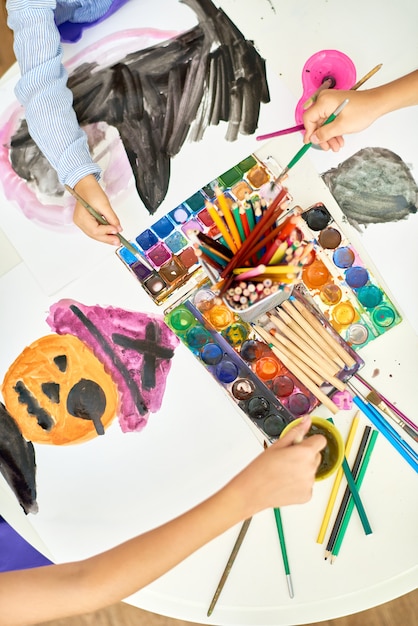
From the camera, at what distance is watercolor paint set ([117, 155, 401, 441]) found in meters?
0.86

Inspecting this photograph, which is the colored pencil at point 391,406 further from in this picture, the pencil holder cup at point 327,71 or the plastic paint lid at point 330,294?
the pencil holder cup at point 327,71

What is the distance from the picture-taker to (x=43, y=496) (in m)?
0.92

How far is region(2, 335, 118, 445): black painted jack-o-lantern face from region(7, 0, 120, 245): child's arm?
193mm

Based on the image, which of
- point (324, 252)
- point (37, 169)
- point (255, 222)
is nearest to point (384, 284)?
point (324, 252)

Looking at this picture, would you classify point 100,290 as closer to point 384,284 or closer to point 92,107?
point 92,107

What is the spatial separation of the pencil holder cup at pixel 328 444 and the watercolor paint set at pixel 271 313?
43mm

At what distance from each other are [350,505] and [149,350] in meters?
0.38

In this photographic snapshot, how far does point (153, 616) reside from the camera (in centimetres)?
135

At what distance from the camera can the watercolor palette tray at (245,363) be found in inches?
35.0

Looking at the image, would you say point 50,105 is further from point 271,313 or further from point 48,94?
point 271,313

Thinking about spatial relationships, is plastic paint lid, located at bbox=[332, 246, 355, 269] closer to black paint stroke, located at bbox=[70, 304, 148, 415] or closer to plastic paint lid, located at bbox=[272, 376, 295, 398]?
plastic paint lid, located at bbox=[272, 376, 295, 398]

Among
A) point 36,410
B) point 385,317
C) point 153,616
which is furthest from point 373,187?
point 153,616

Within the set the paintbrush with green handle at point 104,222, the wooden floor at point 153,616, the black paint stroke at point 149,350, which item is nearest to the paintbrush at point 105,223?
the paintbrush with green handle at point 104,222

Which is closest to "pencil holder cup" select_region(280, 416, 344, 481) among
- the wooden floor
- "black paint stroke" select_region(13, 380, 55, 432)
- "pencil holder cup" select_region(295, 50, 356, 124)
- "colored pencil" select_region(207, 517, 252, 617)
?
"colored pencil" select_region(207, 517, 252, 617)
